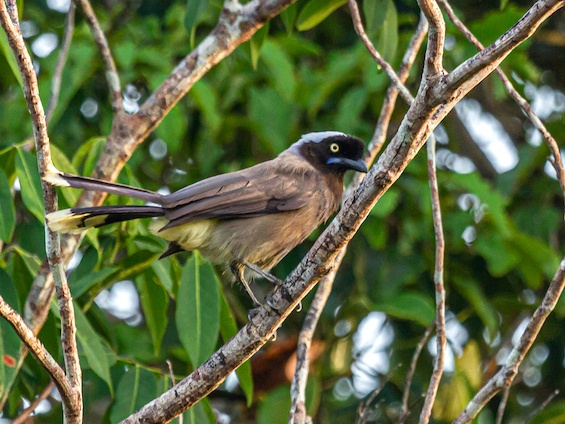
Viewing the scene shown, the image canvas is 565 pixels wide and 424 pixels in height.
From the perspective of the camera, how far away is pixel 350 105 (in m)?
5.71

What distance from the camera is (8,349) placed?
3783 mm

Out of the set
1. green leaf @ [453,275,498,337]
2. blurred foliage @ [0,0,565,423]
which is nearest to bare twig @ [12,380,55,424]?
blurred foliage @ [0,0,565,423]

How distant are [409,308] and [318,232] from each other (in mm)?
912

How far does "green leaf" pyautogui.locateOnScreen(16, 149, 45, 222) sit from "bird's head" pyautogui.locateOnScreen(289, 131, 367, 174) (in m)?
1.79

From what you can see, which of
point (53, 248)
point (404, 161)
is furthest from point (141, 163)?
point (404, 161)

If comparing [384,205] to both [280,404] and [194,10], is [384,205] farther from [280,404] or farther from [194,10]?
[194,10]

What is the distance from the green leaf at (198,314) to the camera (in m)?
3.82

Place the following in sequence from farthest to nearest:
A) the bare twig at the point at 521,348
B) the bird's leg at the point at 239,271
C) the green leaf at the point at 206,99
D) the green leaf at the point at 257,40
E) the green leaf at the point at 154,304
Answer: the green leaf at the point at 206,99 < the green leaf at the point at 257,40 < the bird's leg at the point at 239,271 < the green leaf at the point at 154,304 < the bare twig at the point at 521,348

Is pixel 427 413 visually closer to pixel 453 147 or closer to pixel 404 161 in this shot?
pixel 404 161

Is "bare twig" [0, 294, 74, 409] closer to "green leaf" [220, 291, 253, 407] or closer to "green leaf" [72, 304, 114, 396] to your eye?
"green leaf" [72, 304, 114, 396]

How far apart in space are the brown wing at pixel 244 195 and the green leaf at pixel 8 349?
84 cm

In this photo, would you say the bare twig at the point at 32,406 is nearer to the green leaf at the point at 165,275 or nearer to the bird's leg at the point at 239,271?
the green leaf at the point at 165,275

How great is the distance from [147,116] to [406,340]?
275 cm

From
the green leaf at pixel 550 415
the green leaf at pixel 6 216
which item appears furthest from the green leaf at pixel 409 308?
the green leaf at pixel 6 216
